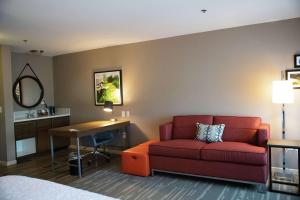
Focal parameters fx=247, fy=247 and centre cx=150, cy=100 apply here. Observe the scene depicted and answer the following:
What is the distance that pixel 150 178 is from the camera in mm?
3822

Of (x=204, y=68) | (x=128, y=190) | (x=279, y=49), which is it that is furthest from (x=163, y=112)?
(x=279, y=49)

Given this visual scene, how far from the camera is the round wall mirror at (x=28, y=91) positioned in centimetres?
552

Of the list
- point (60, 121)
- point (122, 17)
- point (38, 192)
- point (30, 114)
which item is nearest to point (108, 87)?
point (60, 121)

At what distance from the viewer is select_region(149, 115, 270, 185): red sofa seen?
10.5ft

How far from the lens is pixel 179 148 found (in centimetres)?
363

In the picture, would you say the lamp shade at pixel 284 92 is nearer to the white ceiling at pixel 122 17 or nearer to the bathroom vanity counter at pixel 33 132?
the white ceiling at pixel 122 17

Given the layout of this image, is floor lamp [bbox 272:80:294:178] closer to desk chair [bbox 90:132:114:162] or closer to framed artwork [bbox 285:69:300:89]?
framed artwork [bbox 285:69:300:89]

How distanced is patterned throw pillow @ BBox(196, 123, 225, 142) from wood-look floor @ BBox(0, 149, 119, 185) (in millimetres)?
1848

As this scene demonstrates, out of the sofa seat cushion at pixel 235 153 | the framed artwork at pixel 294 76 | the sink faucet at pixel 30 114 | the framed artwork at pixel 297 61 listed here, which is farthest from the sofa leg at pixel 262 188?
the sink faucet at pixel 30 114

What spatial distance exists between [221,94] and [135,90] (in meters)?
1.76

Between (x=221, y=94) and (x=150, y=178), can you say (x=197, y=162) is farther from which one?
(x=221, y=94)

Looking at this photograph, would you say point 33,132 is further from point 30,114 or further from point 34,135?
point 30,114

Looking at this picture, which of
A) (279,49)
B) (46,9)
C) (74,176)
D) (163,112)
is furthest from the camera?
(163,112)

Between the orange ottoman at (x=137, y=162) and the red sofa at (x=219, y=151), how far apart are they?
0.10 meters
